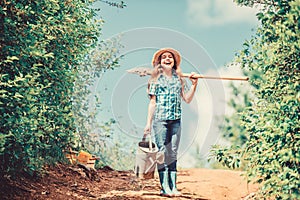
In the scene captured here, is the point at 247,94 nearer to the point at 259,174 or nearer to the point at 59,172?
the point at 259,174

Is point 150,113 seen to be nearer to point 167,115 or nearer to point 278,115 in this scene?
point 167,115

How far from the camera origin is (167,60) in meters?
7.12

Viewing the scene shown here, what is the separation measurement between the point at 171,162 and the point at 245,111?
221 centimetres

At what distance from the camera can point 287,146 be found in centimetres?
414

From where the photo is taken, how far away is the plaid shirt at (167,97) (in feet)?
22.2

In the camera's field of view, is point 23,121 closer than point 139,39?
Yes

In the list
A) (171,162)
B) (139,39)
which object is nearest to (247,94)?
(171,162)

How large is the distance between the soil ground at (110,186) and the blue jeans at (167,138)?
1.72 ft

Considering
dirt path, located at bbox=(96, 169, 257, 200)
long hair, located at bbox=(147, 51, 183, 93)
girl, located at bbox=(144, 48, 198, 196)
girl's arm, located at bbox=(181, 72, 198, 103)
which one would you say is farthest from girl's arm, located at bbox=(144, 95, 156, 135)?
dirt path, located at bbox=(96, 169, 257, 200)

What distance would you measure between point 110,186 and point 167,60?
247cm

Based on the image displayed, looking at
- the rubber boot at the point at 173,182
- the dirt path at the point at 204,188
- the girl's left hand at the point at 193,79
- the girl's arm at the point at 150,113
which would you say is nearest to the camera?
the girl's left hand at the point at 193,79

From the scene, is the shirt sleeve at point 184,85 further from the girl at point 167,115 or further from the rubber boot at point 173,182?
the rubber boot at point 173,182

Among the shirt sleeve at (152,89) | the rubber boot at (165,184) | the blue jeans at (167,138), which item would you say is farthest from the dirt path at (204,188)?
the shirt sleeve at (152,89)

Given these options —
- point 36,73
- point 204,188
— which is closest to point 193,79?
point 204,188
